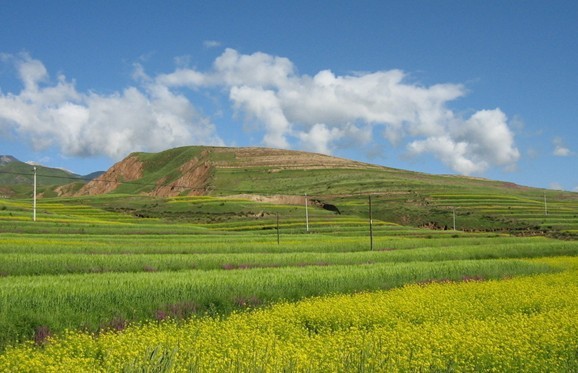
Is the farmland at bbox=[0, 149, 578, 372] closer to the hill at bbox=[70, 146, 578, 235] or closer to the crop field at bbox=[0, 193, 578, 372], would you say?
the crop field at bbox=[0, 193, 578, 372]

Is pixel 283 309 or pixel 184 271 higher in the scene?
pixel 184 271

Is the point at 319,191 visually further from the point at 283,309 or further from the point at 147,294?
the point at 283,309

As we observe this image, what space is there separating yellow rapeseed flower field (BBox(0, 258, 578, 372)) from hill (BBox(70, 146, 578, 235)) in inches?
2600

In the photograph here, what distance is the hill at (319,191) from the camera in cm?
9081

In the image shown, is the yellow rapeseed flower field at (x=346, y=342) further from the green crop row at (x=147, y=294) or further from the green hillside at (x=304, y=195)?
the green hillside at (x=304, y=195)

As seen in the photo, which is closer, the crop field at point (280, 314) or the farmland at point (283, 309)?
the crop field at point (280, 314)

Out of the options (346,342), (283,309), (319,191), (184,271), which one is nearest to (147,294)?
(283,309)

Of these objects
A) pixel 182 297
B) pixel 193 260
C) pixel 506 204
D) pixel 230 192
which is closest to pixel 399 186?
pixel 506 204

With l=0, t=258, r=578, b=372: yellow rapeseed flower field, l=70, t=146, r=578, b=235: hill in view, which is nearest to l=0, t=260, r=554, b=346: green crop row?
l=0, t=258, r=578, b=372: yellow rapeseed flower field

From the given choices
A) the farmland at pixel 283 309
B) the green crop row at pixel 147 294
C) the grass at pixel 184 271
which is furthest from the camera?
the grass at pixel 184 271

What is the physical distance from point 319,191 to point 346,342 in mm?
105065

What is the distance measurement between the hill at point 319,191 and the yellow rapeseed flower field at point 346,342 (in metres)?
66.0

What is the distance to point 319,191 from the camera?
11869 cm

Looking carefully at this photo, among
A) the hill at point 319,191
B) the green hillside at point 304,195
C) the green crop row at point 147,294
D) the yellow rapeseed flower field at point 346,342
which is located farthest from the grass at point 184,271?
the hill at point 319,191
